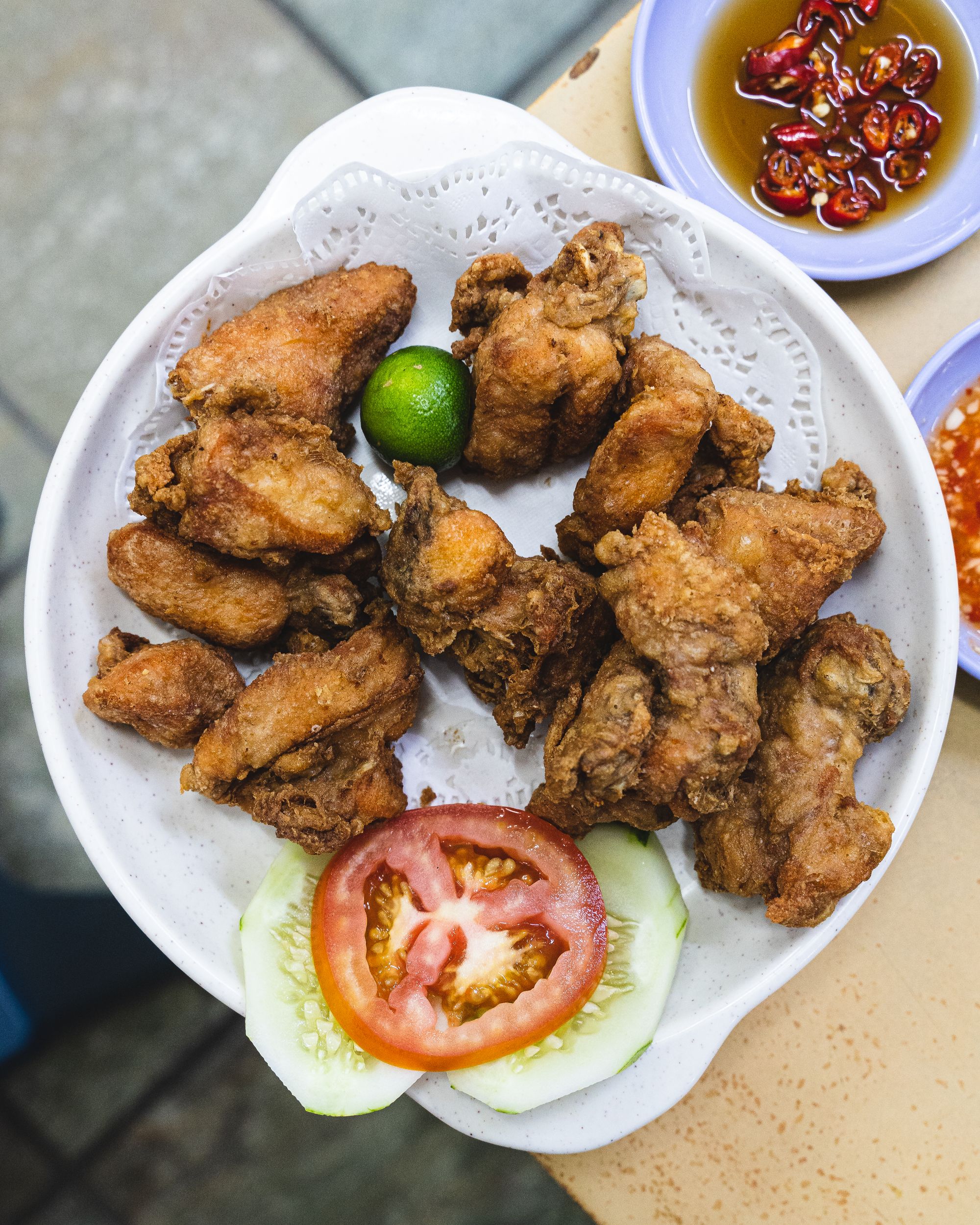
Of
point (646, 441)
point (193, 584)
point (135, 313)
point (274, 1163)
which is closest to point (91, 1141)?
point (274, 1163)

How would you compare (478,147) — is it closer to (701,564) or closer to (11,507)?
(701,564)

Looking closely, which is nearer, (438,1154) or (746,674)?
(746,674)

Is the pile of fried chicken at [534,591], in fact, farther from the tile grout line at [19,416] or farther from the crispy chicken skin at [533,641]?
the tile grout line at [19,416]

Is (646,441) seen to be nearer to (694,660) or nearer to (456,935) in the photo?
(694,660)

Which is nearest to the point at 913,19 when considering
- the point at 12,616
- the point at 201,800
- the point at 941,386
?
the point at 941,386

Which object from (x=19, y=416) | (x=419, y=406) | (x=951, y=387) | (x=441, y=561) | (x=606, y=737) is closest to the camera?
(x=606, y=737)

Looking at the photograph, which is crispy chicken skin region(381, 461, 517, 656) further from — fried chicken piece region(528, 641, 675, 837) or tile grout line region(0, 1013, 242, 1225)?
tile grout line region(0, 1013, 242, 1225)

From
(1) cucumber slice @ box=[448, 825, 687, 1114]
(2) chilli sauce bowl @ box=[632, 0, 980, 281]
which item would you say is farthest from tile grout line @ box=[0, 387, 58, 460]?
(1) cucumber slice @ box=[448, 825, 687, 1114]
